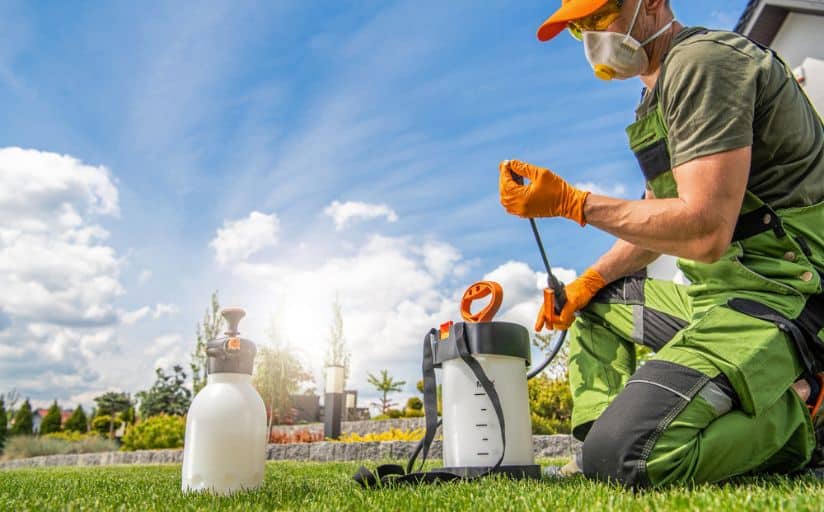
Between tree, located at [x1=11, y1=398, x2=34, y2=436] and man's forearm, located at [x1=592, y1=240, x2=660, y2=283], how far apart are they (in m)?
28.1

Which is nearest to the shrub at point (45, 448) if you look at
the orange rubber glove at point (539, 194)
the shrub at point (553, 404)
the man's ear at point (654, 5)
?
the shrub at point (553, 404)

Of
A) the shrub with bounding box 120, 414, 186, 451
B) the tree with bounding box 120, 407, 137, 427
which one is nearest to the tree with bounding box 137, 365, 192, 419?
the tree with bounding box 120, 407, 137, 427

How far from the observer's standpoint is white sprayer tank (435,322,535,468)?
2.40 metres

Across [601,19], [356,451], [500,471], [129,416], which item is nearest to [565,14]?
[601,19]

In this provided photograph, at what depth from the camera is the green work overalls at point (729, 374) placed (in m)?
2.12

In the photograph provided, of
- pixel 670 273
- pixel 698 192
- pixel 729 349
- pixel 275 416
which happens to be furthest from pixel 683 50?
pixel 275 416

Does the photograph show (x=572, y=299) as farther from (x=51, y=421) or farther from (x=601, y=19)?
(x=51, y=421)

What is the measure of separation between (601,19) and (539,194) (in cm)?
99

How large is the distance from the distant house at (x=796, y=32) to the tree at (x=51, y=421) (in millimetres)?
28020

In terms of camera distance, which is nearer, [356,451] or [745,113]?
[745,113]

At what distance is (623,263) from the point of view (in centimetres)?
318

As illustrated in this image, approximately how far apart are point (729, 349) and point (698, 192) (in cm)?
60

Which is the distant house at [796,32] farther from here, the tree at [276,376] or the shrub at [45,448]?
the shrub at [45,448]

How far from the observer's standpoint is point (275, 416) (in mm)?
17406
